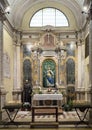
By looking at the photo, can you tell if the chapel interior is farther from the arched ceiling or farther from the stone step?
the stone step

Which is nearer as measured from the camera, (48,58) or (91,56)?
(91,56)

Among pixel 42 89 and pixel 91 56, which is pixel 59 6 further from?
pixel 91 56

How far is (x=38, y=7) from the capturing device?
752 inches

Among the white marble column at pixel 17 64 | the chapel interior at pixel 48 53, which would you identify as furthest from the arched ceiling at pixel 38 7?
the white marble column at pixel 17 64

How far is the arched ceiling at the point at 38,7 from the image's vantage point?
59.9ft

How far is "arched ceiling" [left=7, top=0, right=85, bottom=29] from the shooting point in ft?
59.9

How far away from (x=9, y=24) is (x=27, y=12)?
9.24ft

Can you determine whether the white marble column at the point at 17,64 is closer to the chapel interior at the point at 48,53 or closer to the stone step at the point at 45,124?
the chapel interior at the point at 48,53

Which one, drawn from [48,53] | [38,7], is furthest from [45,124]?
[38,7]

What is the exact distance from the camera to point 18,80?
728 inches

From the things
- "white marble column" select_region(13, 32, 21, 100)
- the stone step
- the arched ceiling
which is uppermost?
the arched ceiling

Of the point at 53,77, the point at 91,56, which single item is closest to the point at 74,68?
the point at 53,77

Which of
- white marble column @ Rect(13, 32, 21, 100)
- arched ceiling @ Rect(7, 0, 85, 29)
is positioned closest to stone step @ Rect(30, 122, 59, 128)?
white marble column @ Rect(13, 32, 21, 100)

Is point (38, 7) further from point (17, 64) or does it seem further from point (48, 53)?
point (17, 64)
